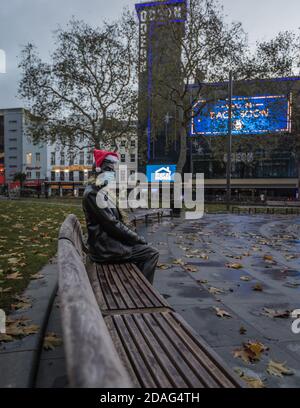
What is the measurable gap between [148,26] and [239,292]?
908 inches

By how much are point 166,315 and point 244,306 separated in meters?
2.01

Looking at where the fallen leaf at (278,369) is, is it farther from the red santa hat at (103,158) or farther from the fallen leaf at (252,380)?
the red santa hat at (103,158)

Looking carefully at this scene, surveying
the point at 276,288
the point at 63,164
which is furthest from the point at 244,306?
the point at 63,164

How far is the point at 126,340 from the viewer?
6.63ft

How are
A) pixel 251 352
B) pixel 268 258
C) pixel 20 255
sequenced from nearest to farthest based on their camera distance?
pixel 251 352, pixel 20 255, pixel 268 258

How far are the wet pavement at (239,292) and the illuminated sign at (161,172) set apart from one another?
156 ft

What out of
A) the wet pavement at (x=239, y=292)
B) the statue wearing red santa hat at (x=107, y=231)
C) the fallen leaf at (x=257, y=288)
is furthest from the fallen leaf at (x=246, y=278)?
the statue wearing red santa hat at (x=107, y=231)

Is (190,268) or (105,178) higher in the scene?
(105,178)

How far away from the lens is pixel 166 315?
2420 millimetres

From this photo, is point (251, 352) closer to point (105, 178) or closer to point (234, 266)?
point (105, 178)

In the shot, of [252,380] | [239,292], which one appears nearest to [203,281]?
[239,292]

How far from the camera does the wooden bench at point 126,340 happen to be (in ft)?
3.30
